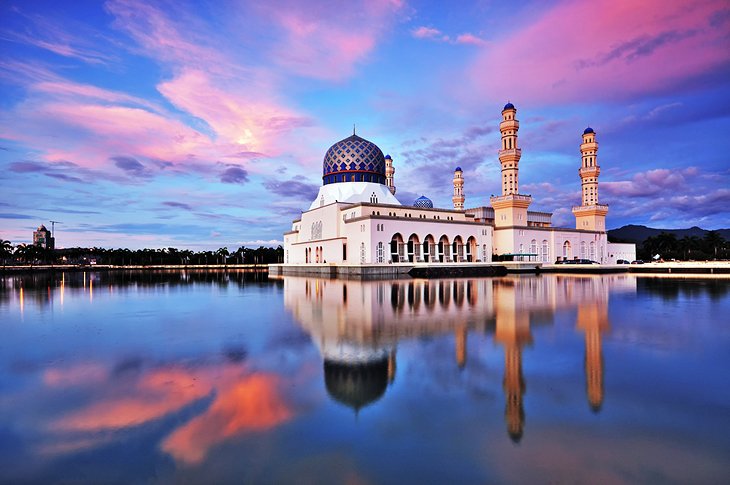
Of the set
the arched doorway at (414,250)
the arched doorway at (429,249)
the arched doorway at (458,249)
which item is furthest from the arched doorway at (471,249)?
the arched doorway at (414,250)

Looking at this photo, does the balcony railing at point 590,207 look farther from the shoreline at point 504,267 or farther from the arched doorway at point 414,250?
the arched doorway at point 414,250

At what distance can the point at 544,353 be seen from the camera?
21.3 ft

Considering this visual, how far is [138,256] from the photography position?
297 feet

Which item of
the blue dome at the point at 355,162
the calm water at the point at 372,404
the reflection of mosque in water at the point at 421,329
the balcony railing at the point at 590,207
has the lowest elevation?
the calm water at the point at 372,404

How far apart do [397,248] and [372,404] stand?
3227 cm

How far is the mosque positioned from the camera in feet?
117

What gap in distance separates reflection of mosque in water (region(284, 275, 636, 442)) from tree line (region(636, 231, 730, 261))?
56.8 meters

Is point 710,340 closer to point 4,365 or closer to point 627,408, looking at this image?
point 627,408

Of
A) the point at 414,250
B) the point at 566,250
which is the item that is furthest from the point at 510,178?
the point at 414,250

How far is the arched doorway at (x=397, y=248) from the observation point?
36.1 meters

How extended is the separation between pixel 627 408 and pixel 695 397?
38.6 inches

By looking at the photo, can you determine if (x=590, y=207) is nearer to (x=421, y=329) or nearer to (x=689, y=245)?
(x=689, y=245)

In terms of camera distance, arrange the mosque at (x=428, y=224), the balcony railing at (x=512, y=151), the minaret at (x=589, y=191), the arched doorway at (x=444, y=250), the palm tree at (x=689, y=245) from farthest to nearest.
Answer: the palm tree at (x=689, y=245) → the minaret at (x=589, y=191) → the balcony railing at (x=512, y=151) → the arched doorway at (x=444, y=250) → the mosque at (x=428, y=224)

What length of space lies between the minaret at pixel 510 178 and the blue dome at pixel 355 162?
12.2m
